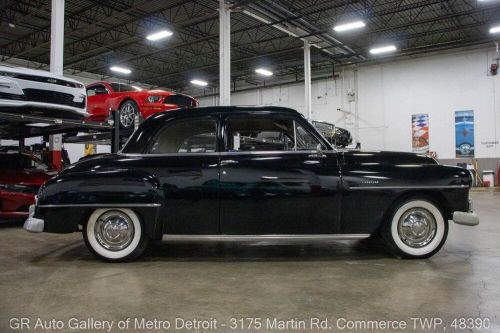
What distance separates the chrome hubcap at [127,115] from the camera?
26.4ft

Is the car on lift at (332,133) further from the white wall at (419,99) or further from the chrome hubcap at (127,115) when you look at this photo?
the white wall at (419,99)

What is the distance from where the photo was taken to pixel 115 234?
411 centimetres

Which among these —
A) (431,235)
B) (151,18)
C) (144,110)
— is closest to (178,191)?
(431,235)

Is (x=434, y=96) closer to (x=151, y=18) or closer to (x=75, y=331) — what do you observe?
(x=151, y=18)

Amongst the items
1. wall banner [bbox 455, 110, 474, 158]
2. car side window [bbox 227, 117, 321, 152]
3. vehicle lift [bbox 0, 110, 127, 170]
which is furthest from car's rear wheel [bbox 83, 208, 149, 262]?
wall banner [bbox 455, 110, 474, 158]

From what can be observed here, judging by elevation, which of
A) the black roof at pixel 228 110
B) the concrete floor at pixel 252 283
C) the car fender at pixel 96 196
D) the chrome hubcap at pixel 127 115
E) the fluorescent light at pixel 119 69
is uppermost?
the fluorescent light at pixel 119 69

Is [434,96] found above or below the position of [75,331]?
above

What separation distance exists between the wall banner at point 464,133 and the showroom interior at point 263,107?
6 centimetres

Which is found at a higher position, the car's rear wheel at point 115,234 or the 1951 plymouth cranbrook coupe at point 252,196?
the 1951 plymouth cranbrook coupe at point 252,196

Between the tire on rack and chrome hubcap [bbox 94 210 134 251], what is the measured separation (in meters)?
4.22

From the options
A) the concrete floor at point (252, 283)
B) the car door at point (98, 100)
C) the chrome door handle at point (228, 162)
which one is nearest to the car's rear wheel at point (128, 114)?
the car door at point (98, 100)

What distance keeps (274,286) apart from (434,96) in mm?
18708

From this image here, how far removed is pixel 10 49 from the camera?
65.2 ft

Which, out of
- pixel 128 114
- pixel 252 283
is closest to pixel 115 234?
pixel 252 283
